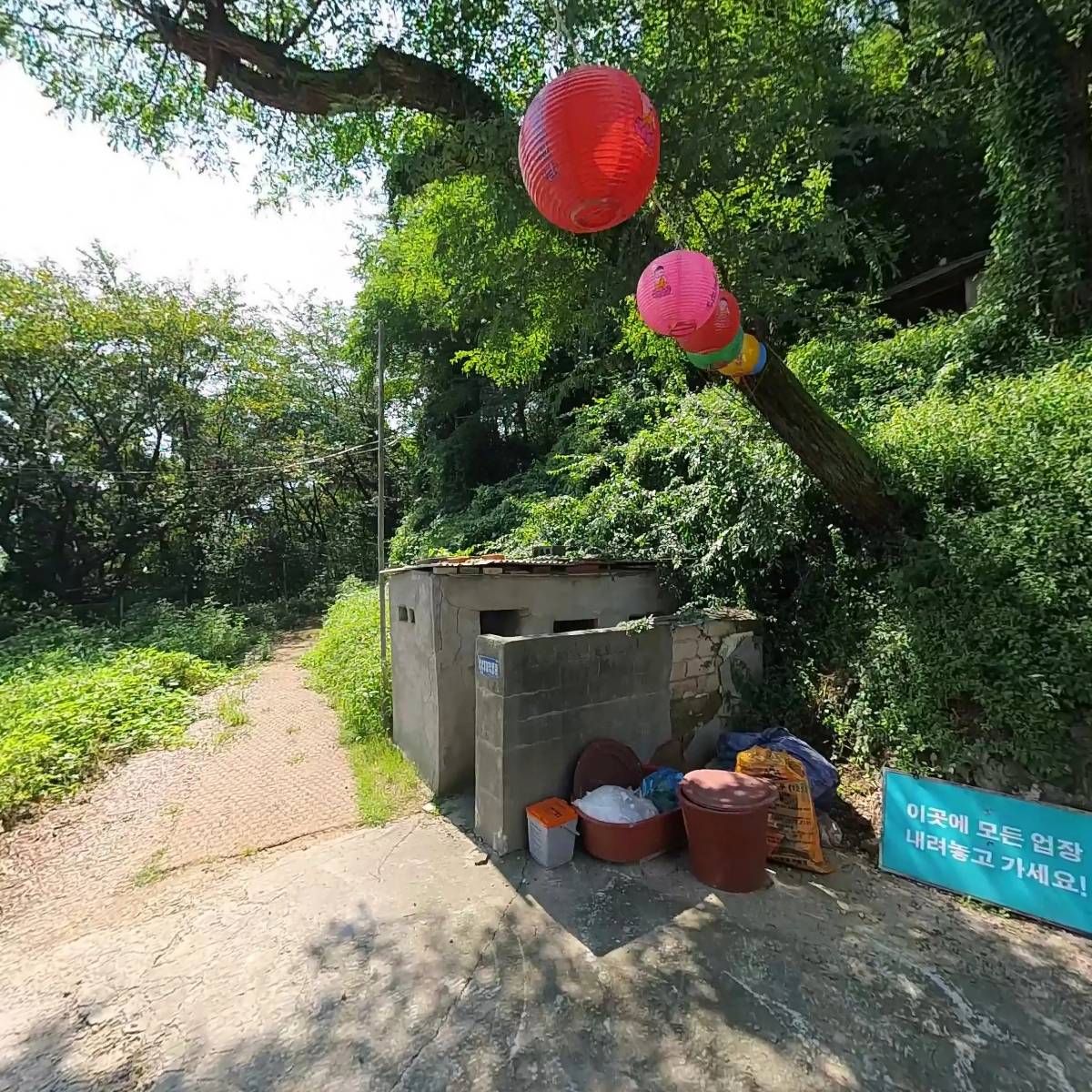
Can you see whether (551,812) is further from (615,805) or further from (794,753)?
(794,753)

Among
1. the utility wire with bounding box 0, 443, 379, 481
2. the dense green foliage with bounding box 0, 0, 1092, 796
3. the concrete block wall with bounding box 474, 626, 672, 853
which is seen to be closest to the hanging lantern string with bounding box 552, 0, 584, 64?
the dense green foliage with bounding box 0, 0, 1092, 796

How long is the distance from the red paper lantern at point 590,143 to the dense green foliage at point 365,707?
4.34 meters

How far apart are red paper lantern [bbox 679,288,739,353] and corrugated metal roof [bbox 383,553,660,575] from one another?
222cm

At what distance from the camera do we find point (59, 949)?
2879 millimetres

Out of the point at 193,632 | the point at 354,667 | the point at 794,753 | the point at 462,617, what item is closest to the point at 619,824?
the point at 794,753

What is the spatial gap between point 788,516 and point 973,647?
183 centimetres

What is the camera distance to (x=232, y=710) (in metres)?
7.19

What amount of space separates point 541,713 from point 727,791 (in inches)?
49.4

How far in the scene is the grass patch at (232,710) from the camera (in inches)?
267

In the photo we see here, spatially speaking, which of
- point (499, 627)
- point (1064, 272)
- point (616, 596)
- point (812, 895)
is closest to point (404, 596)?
point (499, 627)

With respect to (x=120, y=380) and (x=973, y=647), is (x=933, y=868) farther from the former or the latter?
(x=120, y=380)

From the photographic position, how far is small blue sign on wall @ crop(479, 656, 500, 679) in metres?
3.48

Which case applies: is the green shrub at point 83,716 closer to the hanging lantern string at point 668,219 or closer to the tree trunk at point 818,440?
the tree trunk at point 818,440

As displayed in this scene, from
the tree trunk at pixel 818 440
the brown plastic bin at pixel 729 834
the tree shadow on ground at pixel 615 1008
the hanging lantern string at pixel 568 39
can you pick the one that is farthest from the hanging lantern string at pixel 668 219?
the tree shadow on ground at pixel 615 1008
